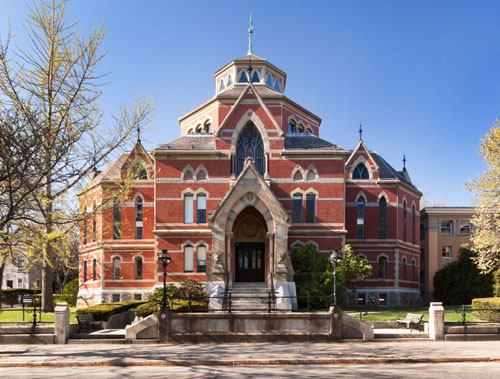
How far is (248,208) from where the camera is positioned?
119 ft

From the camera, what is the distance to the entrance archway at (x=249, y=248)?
3719 centimetres

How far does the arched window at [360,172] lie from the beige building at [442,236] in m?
11.1

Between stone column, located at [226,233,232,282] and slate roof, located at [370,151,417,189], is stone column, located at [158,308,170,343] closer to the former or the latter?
stone column, located at [226,233,232,282]

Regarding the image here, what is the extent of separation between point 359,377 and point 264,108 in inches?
1006

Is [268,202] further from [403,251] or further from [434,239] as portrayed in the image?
[434,239]

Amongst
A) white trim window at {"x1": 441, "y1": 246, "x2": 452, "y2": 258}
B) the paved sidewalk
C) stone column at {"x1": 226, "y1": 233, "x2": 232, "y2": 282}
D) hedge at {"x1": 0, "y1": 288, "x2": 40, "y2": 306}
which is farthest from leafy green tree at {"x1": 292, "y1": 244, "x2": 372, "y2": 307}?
hedge at {"x1": 0, "y1": 288, "x2": 40, "y2": 306}

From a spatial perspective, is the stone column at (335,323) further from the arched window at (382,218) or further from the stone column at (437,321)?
the arched window at (382,218)

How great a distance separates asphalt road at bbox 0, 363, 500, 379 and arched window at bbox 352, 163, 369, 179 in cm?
2611

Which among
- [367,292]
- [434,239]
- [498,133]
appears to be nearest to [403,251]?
[367,292]

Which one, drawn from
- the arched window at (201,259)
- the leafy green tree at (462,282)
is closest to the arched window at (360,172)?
the leafy green tree at (462,282)

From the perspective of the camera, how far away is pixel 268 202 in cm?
3422

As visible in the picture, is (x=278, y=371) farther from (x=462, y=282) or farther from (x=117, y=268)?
(x=462, y=282)

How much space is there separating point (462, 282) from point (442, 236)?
665 cm

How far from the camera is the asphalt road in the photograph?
15602 mm
